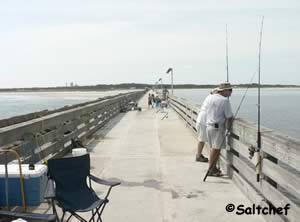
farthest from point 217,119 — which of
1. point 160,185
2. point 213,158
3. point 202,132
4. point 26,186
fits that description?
point 26,186

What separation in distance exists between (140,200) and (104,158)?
11.9ft

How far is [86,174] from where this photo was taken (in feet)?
16.6

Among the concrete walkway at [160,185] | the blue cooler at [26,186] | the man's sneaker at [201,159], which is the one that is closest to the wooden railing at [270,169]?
the concrete walkway at [160,185]

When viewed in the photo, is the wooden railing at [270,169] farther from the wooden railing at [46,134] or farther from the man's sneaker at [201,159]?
the wooden railing at [46,134]

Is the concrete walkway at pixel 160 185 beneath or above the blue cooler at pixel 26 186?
beneath

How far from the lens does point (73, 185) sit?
16.3 ft

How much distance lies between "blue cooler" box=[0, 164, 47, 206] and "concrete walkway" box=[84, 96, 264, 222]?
0.86 metres

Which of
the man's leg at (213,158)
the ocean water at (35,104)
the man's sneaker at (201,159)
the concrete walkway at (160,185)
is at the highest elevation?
the man's leg at (213,158)

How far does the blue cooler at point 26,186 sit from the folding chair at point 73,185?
1.82 ft

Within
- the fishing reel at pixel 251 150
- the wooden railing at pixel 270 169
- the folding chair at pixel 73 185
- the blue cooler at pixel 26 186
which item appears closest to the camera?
the wooden railing at pixel 270 169

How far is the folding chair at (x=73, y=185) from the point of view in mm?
4672

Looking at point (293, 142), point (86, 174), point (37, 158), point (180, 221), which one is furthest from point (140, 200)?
point (293, 142)

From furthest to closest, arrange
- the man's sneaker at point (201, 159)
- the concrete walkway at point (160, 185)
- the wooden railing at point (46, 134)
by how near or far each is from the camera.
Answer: the man's sneaker at point (201, 159) → the wooden railing at point (46, 134) → the concrete walkway at point (160, 185)

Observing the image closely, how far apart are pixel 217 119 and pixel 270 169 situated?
2.45 meters
